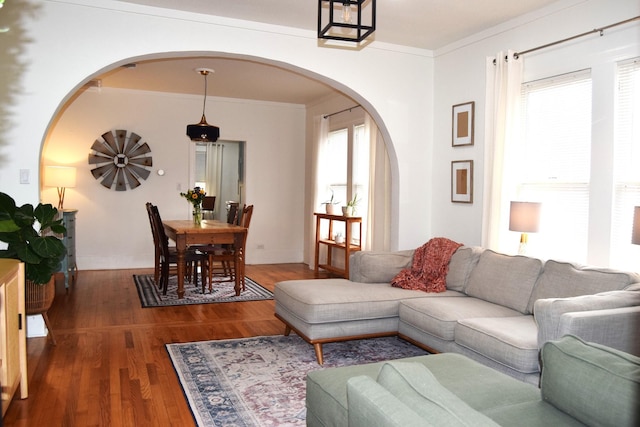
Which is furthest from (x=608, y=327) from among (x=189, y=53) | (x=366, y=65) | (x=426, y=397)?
(x=189, y=53)

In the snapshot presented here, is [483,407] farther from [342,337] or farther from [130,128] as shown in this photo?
[130,128]

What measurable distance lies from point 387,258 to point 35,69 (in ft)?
10.7

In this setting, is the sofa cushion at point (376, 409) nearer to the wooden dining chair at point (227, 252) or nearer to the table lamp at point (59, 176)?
the wooden dining chair at point (227, 252)

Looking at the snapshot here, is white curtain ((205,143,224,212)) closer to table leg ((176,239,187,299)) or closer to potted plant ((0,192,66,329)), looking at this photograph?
table leg ((176,239,187,299))

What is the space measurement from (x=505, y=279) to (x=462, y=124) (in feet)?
6.17

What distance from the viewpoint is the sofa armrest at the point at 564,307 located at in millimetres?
2691

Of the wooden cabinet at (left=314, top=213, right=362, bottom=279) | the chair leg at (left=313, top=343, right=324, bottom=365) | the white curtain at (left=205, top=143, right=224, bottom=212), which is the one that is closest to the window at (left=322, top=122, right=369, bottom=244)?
the wooden cabinet at (left=314, top=213, right=362, bottom=279)

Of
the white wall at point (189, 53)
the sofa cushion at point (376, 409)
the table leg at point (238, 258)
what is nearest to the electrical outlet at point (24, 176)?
the white wall at point (189, 53)

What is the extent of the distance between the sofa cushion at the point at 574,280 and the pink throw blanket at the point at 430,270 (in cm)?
90

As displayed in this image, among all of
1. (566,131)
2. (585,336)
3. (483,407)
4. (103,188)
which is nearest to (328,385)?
(483,407)

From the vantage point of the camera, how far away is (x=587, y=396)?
1.67 meters

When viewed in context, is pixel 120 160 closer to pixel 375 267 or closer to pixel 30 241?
pixel 30 241

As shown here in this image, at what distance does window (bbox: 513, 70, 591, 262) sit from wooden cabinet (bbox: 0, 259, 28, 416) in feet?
12.2

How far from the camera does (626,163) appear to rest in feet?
11.7
